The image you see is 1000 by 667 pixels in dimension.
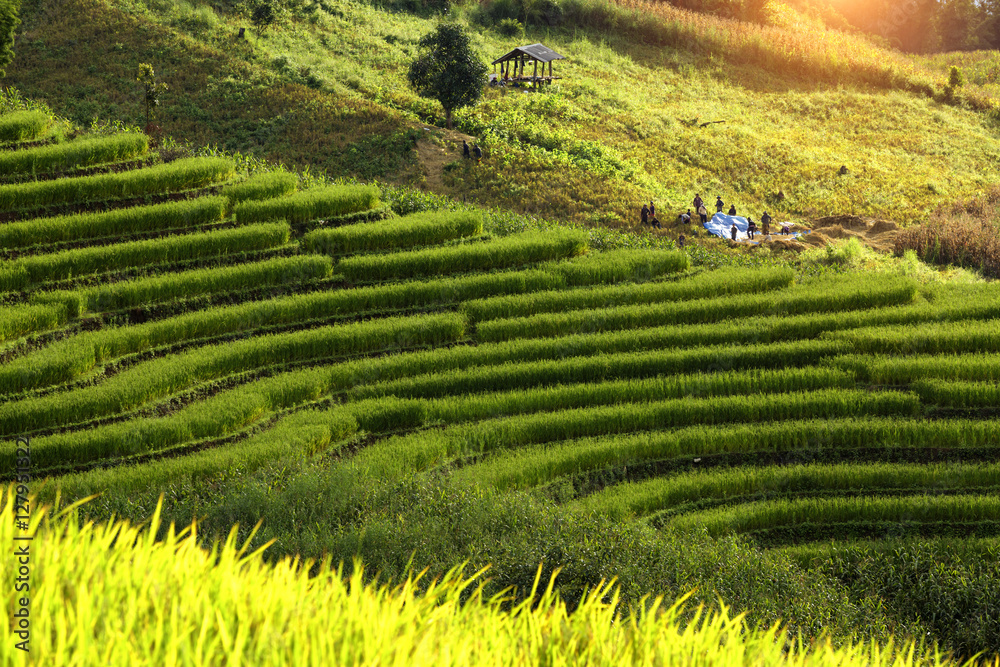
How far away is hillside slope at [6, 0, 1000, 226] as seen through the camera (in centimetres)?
2488

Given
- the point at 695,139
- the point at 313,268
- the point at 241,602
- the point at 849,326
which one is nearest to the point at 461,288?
the point at 313,268

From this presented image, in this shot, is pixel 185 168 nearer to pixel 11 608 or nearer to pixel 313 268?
pixel 313 268

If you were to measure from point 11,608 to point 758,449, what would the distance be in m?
Result: 10.1

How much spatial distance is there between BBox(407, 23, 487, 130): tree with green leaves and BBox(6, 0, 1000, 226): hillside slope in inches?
46.6

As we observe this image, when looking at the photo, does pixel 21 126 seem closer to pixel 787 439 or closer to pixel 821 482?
pixel 787 439

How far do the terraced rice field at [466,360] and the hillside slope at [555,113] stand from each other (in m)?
7.78

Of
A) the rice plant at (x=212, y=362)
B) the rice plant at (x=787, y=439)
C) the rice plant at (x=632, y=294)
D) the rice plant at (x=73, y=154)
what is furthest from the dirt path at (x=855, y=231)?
the rice plant at (x=73, y=154)

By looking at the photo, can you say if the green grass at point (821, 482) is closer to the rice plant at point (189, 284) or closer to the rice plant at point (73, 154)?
the rice plant at point (189, 284)

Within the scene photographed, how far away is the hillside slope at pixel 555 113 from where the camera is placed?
81.6 feet

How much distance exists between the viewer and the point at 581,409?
11836 mm

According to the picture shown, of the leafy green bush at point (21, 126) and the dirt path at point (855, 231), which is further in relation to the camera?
the dirt path at point (855, 231)

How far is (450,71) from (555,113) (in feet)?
19.1

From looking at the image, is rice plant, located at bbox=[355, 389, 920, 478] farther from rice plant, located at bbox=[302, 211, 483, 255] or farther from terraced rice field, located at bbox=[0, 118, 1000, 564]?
rice plant, located at bbox=[302, 211, 483, 255]

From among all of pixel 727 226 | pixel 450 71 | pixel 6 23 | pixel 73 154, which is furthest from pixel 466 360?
pixel 450 71
